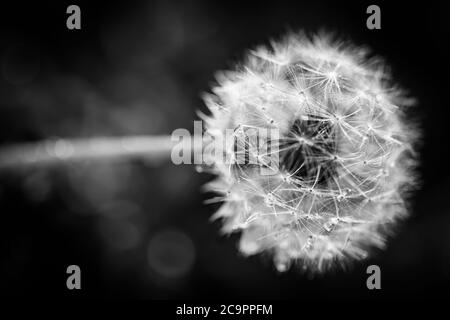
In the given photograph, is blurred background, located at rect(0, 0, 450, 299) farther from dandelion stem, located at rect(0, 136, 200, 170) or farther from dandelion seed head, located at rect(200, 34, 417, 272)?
dandelion seed head, located at rect(200, 34, 417, 272)

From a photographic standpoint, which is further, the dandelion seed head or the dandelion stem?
the dandelion stem

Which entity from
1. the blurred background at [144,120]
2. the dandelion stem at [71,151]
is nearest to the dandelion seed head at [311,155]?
the dandelion stem at [71,151]

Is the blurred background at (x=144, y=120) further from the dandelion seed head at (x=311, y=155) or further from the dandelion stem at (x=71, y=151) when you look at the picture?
the dandelion seed head at (x=311, y=155)

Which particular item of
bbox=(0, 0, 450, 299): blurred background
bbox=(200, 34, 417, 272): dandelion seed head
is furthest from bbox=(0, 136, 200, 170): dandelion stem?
bbox=(200, 34, 417, 272): dandelion seed head

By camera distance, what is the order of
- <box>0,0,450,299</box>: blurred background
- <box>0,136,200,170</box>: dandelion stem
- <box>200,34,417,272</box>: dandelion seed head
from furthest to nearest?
<box>0,0,450,299</box>: blurred background → <box>0,136,200,170</box>: dandelion stem → <box>200,34,417,272</box>: dandelion seed head

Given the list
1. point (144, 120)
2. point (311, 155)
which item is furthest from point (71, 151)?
point (311, 155)

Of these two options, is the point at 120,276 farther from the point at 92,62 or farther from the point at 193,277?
the point at 92,62

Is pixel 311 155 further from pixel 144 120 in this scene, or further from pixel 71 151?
pixel 71 151

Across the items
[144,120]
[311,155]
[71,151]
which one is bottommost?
[311,155]
